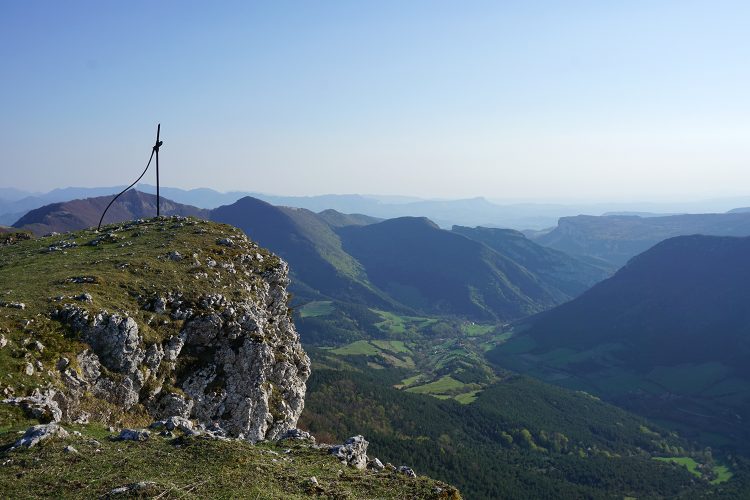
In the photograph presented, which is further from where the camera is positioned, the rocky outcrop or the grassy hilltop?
the rocky outcrop

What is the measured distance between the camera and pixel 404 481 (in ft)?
92.0

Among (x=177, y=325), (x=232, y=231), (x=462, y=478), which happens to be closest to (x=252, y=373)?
(x=177, y=325)

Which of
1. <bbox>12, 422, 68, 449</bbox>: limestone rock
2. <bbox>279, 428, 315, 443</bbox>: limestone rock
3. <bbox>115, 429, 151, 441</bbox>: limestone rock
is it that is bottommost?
<bbox>279, 428, 315, 443</bbox>: limestone rock

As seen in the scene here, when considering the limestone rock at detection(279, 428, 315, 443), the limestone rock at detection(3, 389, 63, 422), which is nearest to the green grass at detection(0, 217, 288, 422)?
the limestone rock at detection(3, 389, 63, 422)

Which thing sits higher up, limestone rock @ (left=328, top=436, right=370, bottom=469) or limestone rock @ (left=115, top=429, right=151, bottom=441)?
limestone rock @ (left=115, top=429, right=151, bottom=441)

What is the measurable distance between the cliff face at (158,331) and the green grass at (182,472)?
7598 mm

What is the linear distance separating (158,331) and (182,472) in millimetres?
22636

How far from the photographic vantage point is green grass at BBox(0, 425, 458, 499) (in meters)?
21.6

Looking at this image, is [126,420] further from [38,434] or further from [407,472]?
[407,472]

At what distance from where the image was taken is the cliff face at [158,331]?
118 feet

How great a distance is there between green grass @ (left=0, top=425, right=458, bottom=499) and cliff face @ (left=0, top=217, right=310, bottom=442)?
7.60 metres

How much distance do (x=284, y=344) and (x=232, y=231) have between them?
2064 centimetres

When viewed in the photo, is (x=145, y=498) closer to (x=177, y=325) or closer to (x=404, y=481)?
(x=404, y=481)

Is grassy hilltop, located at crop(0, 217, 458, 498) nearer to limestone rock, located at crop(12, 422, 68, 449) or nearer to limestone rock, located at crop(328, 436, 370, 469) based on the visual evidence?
limestone rock, located at crop(12, 422, 68, 449)
